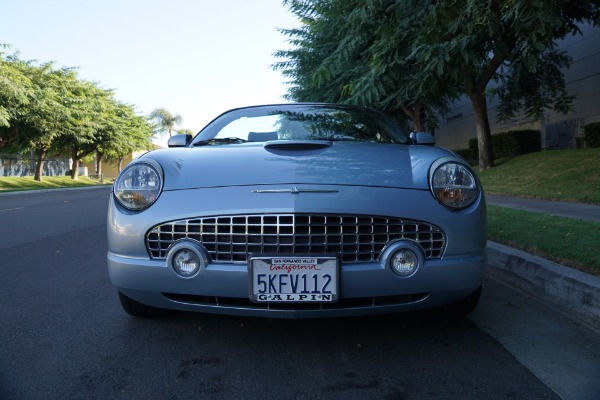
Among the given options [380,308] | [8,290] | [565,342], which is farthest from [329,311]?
[8,290]

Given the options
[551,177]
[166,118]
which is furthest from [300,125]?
[166,118]

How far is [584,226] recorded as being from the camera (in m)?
5.71

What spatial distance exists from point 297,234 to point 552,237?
3717 mm

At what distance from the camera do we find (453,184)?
8.91 ft

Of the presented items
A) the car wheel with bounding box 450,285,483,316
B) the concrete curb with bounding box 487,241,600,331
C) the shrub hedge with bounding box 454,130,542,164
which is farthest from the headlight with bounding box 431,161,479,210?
the shrub hedge with bounding box 454,130,542,164

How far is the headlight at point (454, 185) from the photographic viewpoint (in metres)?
2.66

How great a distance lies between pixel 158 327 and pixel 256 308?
90cm

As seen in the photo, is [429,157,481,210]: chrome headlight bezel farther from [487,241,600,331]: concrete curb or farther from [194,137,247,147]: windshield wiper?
[194,137,247,147]: windshield wiper

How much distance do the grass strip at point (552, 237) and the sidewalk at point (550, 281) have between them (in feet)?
0.52

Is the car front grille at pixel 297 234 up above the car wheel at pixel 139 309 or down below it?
above

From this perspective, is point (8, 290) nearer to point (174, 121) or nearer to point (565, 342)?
point (565, 342)

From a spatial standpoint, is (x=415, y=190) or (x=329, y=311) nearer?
(x=329, y=311)

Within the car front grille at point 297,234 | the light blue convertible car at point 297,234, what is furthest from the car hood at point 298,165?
the car front grille at point 297,234

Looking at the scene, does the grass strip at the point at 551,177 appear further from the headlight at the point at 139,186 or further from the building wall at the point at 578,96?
the headlight at the point at 139,186
